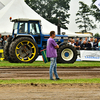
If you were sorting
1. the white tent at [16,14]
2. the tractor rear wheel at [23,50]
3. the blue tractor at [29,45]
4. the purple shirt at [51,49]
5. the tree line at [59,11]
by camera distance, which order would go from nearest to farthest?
the purple shirt at [51,49]
the tractor rear wheel at [23,50]
the blue tractor at [29,45]
the white tent at [16,14]
the tree line at [59,11]

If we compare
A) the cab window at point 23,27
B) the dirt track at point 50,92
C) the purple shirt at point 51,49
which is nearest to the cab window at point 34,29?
the cab window at point 23,27

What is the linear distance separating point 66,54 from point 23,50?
2.68m

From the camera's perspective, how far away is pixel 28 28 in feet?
57.2

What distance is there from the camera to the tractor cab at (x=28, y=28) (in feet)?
57.1

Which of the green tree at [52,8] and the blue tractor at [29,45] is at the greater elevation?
the green tree at [52,8]

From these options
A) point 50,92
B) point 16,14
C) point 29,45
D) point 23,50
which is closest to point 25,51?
point 23,50

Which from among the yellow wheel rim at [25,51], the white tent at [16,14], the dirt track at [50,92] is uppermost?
the white tent at [16,14]

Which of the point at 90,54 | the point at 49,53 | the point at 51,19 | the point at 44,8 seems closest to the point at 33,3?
the point at 44,8

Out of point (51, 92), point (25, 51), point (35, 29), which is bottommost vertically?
point (51, 92)

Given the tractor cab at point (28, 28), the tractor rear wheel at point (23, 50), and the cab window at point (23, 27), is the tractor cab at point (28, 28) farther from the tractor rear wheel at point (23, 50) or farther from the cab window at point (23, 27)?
the tractor rear wheel at point (23, 50)

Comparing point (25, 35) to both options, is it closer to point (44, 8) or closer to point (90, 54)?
point (90, 54)

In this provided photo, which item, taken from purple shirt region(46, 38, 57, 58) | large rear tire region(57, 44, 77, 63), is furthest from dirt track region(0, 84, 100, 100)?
large rear tire region(57, 44, 77, 63)

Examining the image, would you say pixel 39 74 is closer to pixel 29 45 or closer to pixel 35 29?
pixel 29 45

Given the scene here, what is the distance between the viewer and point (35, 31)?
17.7 metres
